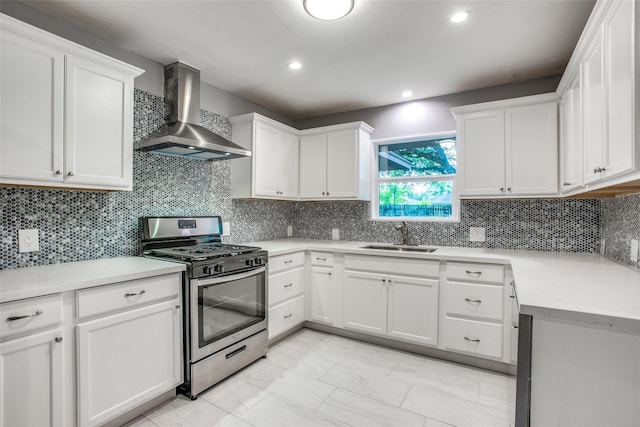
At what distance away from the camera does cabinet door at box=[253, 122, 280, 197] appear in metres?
3.23

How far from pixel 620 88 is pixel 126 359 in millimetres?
2736

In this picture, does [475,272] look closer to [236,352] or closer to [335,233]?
[335,233]

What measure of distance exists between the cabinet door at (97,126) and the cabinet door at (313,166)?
1944 millimetres

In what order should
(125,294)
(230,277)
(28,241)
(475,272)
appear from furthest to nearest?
(475,272) < (230,277) < (28,241) < (125,294)

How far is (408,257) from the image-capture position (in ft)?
9.10

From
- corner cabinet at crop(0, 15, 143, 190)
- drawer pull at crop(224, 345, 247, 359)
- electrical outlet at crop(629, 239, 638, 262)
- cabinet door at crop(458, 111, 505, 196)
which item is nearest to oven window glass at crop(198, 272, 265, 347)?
drawer pull at crop(224, 345, 247, 359)

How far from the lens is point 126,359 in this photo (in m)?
1.80

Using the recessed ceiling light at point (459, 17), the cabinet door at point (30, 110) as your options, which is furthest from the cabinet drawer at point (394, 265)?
the cabinet door at point (30, 110)

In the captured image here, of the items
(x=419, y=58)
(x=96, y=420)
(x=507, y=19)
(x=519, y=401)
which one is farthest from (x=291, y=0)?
(x=96, y=420)

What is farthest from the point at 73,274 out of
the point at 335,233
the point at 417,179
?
the point at 417,179

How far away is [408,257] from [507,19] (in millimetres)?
1841

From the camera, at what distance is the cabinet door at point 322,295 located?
10.5 ft

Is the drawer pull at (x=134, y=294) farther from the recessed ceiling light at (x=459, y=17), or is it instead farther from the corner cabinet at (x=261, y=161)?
the recessed ceiling light at (x=459, y=17)

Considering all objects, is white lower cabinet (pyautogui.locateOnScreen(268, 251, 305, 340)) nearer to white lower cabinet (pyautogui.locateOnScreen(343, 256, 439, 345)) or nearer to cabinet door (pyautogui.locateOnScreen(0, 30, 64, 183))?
white lower cabinet (pyautogui.locateOnScreen(343, 256, 439, 345))
